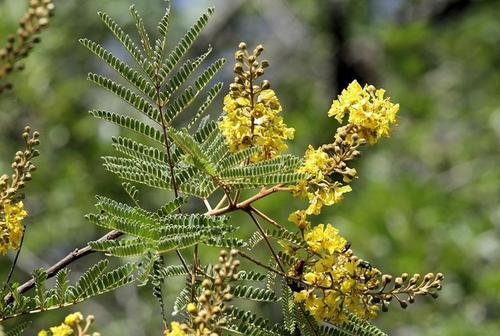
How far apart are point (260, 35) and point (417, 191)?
4736mm

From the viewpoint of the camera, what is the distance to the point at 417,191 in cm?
681

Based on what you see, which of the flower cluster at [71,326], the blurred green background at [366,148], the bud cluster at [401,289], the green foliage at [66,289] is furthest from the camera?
the blurred green background at [366,148]

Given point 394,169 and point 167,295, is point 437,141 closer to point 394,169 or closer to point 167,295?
point 394,169

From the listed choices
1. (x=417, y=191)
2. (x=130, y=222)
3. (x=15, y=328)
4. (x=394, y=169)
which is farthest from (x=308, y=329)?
(x=394, y=169)

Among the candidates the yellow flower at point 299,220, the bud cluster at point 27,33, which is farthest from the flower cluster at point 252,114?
the bud cluster at point 27,33

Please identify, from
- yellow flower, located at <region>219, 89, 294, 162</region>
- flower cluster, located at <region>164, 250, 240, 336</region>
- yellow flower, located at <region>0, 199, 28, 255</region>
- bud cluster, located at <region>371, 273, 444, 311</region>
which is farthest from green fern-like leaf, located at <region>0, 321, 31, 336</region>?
bud cluster, located at <region>371, 273, 444, 311</region>

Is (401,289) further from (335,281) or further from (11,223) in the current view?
(11,223)

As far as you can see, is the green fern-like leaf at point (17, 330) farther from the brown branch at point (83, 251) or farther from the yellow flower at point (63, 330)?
the yellow flower at point (63, 330)

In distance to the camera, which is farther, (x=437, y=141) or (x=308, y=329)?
(x=437, y=141)

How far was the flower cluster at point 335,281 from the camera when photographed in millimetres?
1658

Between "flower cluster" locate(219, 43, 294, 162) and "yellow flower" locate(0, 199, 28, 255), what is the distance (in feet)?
1.43

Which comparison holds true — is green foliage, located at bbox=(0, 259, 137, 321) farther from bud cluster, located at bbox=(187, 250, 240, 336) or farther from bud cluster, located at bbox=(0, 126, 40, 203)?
bud cluster, located at bbox=(187, 250, 240, 336)

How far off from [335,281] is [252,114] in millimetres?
368

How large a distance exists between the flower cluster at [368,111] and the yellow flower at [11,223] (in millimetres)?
681
